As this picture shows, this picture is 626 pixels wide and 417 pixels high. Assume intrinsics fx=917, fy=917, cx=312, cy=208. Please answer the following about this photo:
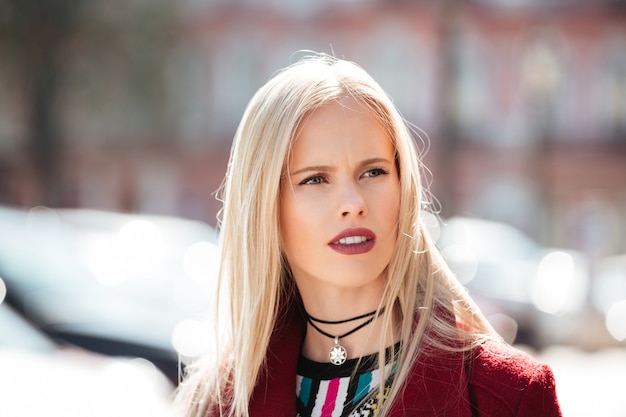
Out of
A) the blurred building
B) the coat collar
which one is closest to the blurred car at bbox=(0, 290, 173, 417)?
the coat collar

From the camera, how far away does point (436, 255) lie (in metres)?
2.54

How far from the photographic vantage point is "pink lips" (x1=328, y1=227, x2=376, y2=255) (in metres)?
2.36

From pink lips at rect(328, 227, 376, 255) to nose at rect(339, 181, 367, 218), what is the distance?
0.05 metres

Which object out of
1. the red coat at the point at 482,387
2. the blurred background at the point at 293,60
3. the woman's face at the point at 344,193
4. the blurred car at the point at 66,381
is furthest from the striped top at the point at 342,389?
the blurred background at the point at 293,60

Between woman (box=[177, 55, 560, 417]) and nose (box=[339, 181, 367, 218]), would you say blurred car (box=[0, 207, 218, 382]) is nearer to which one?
woman (box=[177, 55, 560, 417])

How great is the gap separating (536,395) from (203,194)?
81.6 ft

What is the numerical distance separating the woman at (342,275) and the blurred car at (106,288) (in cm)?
259

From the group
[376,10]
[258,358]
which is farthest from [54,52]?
[258,358]

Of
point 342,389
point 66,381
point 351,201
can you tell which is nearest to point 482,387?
point 342,389

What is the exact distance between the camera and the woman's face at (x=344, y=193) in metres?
2.37

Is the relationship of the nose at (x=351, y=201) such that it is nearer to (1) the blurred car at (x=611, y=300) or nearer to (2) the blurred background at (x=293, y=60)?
(1) the blurred car at (x=611, y=300)

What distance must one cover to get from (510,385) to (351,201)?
59cm

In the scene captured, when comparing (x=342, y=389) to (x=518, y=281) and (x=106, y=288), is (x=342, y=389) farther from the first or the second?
(x=518, y=281)

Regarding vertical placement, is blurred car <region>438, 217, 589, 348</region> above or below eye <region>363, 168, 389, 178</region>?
below
